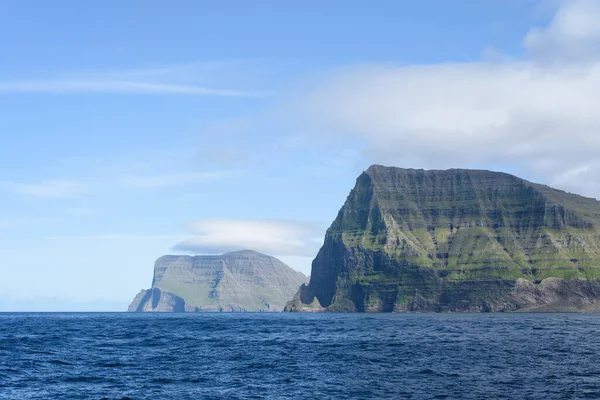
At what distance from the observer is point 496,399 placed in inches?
2224

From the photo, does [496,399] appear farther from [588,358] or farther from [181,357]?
[181,357]

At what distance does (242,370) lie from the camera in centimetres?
7744

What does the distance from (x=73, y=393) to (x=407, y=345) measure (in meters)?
61.1

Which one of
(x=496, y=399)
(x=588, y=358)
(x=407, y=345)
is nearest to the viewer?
(x=496, y=399)

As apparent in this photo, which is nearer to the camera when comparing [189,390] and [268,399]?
[268,399]

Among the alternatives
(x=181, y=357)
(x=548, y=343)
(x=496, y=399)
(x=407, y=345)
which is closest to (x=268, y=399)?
(x=496, y=399)

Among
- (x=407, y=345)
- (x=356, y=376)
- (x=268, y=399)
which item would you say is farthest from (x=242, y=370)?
(x=407, y=345)

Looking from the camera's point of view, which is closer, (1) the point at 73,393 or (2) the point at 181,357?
(1) the point at 73,393

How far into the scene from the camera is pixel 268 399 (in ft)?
191

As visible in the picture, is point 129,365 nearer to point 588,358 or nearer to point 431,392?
point 431,392

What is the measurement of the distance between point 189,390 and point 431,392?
2233cm

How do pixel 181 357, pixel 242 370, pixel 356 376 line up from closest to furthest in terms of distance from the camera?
pixel 356 376
pixel 242 370
pixel 181 357

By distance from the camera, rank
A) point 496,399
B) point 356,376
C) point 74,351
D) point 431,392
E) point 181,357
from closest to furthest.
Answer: point 496,399 < point 431,392 < point 356,376 < point 181,357 < point 74,351

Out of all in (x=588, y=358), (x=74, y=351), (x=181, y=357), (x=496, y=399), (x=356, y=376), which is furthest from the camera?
(x=74, y=351)
